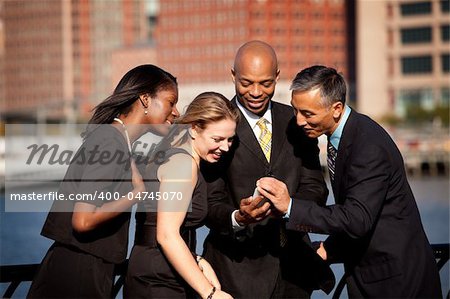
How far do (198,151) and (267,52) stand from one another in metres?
0.78

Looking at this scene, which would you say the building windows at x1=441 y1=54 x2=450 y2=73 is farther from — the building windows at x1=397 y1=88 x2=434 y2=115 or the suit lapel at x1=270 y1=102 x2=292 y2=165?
the suit lapel at x1=270 y1=102 x2=292 y2=165

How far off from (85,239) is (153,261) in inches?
14.3

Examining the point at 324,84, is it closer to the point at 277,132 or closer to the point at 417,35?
the point at 277,132

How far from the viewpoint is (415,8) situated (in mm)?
99875

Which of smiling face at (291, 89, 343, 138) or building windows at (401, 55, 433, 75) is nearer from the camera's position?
smiling face at (291, 89, 343, 138)

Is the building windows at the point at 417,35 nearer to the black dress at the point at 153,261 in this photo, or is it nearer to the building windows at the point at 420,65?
the building windows at the point at 420,65

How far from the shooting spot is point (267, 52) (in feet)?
16.5

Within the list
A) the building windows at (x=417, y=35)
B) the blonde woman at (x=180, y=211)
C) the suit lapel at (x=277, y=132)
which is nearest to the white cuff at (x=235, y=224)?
the blonde woman at (x=180, y=211)

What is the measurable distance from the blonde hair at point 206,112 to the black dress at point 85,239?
1.24 feet

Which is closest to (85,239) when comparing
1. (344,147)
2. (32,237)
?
(344,147)

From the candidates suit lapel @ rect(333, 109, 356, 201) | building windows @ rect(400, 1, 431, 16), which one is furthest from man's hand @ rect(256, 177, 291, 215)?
building windows @ rect(400, 1, 431, 16)

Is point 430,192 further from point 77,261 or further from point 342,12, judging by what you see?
point 342,12

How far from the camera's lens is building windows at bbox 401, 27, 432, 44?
98.2 meters

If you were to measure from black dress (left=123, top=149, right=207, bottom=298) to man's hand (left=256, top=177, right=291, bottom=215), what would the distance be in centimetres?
39
